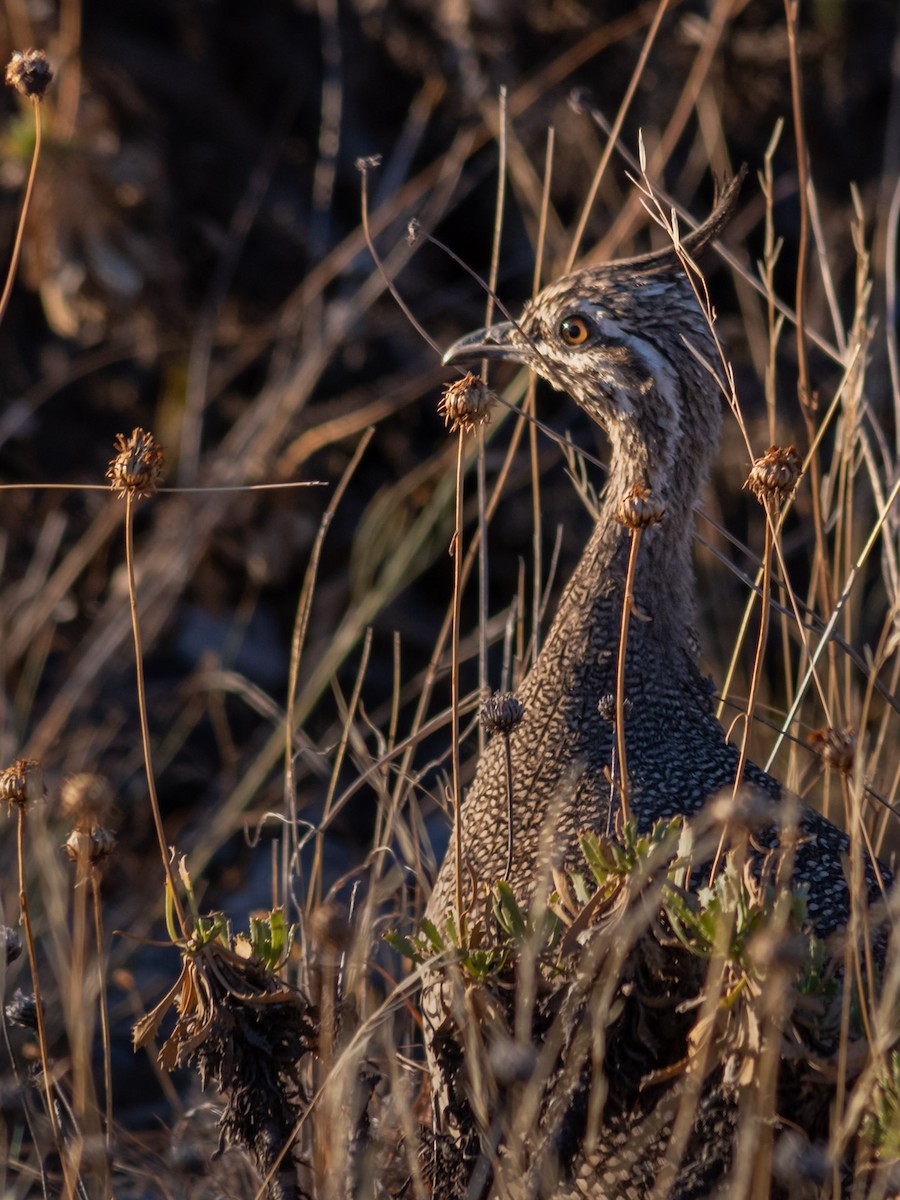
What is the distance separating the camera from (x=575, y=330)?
12.9 feet

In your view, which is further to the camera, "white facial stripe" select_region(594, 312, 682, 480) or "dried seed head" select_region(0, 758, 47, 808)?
"white facial stripe" select_region(594, 312, 682, 480)

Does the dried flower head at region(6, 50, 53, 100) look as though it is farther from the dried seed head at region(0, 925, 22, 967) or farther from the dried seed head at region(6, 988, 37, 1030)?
the dried seed head at region(6, 988, 37, 1030)

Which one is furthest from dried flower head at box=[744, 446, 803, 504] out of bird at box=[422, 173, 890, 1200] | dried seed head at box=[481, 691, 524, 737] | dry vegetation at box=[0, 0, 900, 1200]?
dry vegetation at box=[0, 0, 900, 1200]

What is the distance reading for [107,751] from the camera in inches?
274

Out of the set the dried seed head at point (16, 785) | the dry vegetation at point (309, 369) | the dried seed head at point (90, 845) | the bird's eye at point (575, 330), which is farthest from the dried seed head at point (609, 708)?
the dry vegetation at point (309, 369)

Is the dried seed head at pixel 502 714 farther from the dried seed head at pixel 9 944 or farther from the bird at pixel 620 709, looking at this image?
the dried seed head at pixel 9 944

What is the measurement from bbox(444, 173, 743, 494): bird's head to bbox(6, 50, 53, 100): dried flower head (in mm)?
1381

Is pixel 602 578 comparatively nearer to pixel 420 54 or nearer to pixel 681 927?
pixel 681 927

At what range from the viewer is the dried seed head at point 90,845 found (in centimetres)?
266

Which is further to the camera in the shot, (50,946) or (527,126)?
(527,126)

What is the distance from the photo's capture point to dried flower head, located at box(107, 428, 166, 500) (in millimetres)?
2598

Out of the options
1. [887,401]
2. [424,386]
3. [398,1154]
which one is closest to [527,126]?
[424,386]

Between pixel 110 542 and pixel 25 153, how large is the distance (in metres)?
1.73

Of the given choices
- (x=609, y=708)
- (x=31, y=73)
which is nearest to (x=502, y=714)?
(x=609, y=708)
